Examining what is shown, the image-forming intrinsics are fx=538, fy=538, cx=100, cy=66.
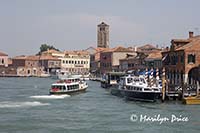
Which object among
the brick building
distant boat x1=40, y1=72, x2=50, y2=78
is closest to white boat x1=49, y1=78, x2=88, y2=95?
the brick building

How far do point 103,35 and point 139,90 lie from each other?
93.8 metres

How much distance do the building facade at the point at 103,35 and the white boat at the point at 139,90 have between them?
8969 centimetres

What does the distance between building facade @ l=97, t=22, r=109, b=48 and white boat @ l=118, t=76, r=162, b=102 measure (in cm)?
8969

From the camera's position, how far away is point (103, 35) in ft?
429

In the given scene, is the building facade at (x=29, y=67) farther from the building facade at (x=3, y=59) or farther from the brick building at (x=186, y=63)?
the brick building at (x=186, y=63)

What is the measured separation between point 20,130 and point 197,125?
8.23m

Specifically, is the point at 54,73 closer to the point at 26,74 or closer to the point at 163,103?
the point at 26,74

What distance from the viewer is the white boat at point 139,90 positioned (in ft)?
120

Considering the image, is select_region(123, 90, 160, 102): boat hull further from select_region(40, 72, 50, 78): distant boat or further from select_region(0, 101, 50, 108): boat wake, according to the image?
select_region(40, 72, 50, 78): distant boat

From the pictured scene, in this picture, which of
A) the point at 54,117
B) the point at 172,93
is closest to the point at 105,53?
the point at 172,93

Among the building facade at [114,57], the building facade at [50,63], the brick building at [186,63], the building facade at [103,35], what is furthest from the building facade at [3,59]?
the brick building at [186,63]

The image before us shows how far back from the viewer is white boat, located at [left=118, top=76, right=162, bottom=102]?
36531mm

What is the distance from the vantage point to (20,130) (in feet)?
78.2

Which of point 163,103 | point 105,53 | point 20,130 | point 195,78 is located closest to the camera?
point 20,130
